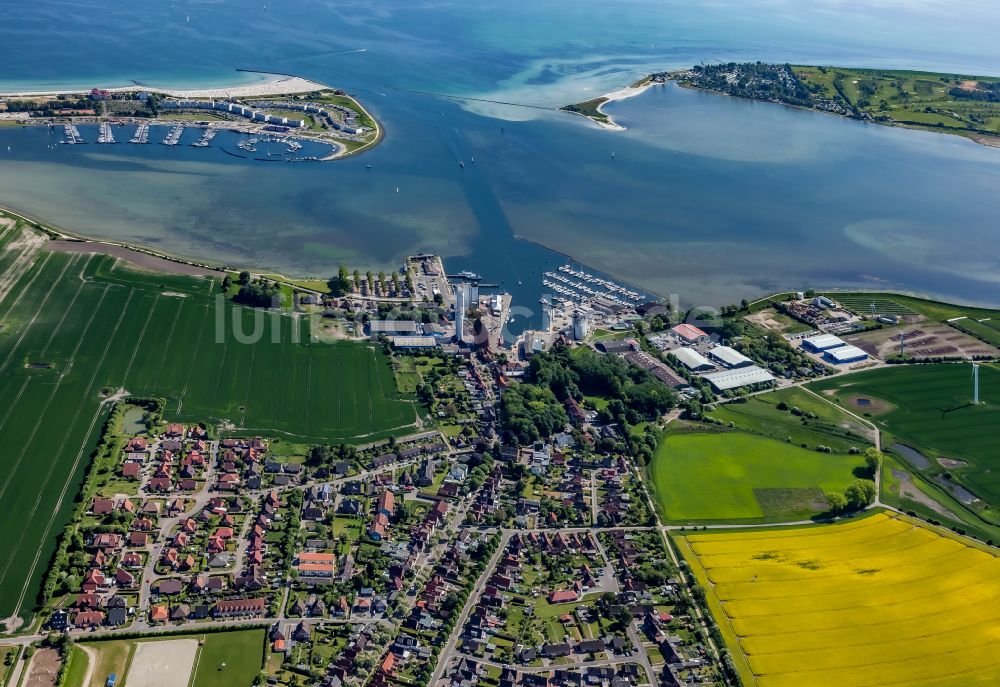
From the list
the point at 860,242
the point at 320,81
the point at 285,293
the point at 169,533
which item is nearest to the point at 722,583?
the point at 169,533

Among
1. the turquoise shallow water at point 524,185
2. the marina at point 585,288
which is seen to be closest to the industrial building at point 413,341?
the marina at point 585,288

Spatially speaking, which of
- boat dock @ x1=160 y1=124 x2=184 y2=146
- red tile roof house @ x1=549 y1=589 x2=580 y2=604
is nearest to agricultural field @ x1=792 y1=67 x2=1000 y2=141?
boat dock @ x1=160 y1=124 x2=184 y2=146

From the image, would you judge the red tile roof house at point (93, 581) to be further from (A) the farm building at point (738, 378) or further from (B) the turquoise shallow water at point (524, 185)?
(A) the farm building at point (738, 378)

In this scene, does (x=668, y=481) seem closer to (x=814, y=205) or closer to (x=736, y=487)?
(x=736, y=487)

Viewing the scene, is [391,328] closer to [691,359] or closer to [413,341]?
[413,341]

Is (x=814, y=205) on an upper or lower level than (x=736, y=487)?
upper

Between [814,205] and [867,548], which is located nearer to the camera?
[867,548]

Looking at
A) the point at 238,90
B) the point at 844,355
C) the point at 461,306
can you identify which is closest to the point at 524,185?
the point at 461,306

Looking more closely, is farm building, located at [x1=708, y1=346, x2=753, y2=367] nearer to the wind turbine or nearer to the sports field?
the wind turbine
